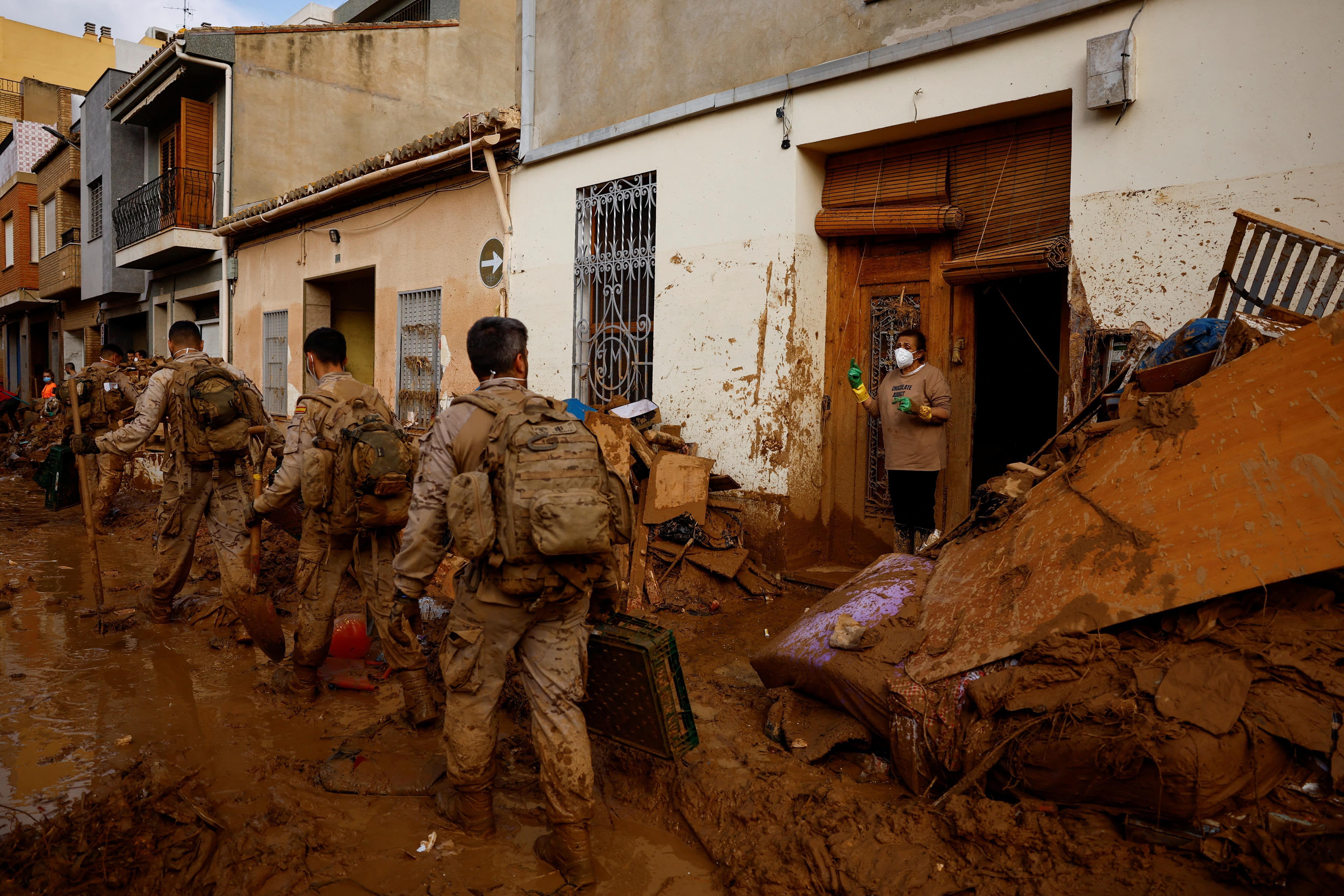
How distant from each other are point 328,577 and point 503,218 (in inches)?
202

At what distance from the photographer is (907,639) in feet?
10.8

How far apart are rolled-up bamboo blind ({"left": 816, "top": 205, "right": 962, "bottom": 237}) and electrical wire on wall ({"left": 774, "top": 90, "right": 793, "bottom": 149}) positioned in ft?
1.89

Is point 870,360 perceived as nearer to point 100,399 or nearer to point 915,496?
point 915,496

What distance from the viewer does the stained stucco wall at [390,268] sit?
29.7 feet

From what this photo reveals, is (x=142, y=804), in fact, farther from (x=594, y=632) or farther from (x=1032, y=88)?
(x=1032, y=88)

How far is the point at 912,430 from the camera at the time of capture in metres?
5.38

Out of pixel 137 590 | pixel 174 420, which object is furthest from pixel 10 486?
pixel 174 420

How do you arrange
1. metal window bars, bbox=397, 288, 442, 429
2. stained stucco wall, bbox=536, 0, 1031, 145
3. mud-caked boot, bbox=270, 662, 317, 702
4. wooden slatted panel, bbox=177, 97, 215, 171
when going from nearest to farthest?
mud-caked boot, bbox=270, 662, 317, 702 < stained stucco wall, bbox=536, 0, 1031, 145 < metal window bars, bbox=397, 288, 442, 429 < wooden slatted panel, bbox=177, 97, 215, 171

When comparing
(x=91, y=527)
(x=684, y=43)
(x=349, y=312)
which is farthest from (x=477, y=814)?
(x=349, y=312)

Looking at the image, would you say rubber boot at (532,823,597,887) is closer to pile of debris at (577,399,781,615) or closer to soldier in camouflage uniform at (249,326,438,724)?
soldier in camouflage uniform at (249,326,438,724)

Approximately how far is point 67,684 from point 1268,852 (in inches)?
210

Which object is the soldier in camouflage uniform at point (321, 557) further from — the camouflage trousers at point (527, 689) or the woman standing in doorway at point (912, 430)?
the woman standing in doorway at point (912, 430)

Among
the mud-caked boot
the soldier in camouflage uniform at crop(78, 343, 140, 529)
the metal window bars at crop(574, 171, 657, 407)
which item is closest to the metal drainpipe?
the metal window bars at crop(574, 171, 657, 407)

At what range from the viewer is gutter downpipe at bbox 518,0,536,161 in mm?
8281
